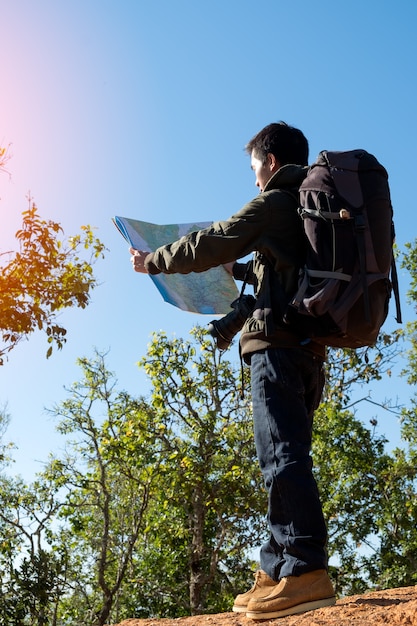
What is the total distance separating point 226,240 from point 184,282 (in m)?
0.91

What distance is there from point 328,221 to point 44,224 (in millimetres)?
6359

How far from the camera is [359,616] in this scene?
272cm

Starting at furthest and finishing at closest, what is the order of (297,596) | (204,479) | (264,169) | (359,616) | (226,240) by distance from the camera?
(204,479)
(264,169)
(226,240)
(297,596)
(359,616)

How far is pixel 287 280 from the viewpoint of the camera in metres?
3.10

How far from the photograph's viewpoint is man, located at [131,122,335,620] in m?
2.92

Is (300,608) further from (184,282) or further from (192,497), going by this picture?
(192,497)

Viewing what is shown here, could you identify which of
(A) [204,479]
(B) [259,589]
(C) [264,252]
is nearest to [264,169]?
(C) [264,252]

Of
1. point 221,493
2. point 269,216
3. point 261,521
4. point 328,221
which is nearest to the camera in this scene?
point 328,221

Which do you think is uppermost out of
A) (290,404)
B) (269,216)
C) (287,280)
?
(269,216)

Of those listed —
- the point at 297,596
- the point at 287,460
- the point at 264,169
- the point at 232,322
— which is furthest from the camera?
the point at 264,169

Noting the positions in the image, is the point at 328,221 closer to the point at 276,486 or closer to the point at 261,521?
the point at 276,486

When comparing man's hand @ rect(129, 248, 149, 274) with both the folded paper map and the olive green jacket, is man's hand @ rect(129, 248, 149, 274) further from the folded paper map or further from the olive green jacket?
the olive green jacket

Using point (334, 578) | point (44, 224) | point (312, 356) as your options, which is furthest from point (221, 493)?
point (312, 356)

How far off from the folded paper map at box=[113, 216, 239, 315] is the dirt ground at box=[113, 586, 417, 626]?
4.98 ft
